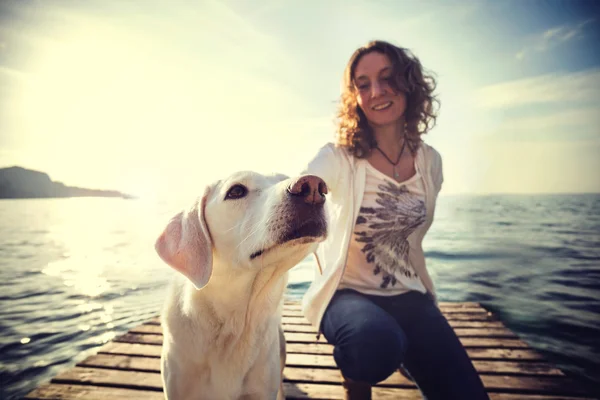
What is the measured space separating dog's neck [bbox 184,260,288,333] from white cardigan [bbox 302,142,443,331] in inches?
33.6

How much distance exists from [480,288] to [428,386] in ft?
27.0

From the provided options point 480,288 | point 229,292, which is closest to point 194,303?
point 229,292

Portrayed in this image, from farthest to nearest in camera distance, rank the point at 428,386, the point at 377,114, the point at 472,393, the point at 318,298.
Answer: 1. the point at 377,114
2. the point at 318,298
3. the point at 428,386
4. the point at 472,393

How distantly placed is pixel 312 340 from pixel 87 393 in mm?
2353

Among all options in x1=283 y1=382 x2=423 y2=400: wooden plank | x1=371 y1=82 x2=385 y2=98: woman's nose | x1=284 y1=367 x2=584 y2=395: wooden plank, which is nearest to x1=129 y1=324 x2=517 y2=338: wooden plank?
x1=284 y1=367 x2=584 y2=395: wooden plank

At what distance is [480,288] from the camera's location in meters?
9.04

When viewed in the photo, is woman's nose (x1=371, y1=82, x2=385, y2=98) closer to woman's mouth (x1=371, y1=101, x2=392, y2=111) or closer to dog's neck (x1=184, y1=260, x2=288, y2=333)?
woman's mouth (x1=371, y1=101, x2=392, y2=111)

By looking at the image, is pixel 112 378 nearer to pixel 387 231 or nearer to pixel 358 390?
pixel 358 390

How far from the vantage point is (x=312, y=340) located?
3.84 meters

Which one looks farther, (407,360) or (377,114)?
(377,114)

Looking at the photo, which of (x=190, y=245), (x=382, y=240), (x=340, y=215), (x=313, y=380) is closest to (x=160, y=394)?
(x=313, y=380)

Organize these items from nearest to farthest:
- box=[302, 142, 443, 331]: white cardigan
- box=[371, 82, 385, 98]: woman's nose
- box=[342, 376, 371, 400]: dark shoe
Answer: box=[342, 376, 371, 400]: dark shoe, box=[302, 142, 443, 331]: white cardigan, box=[371, 82, 385, 98]: woman's nose

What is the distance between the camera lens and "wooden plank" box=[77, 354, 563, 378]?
9.96 feet

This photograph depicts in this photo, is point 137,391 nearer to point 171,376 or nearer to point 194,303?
point 171,376
